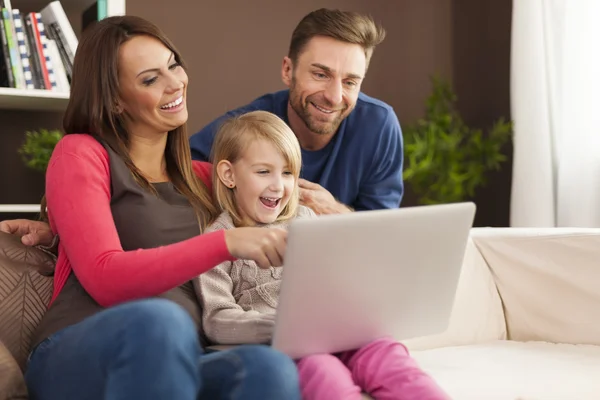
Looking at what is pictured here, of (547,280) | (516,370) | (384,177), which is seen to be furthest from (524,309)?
(384,177)

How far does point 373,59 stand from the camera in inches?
152

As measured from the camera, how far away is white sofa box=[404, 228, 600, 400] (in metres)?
1.86

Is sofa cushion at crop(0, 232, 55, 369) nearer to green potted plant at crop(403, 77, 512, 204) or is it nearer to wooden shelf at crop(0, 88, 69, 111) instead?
wooden shelf at crop(0, 88, 69, 111)

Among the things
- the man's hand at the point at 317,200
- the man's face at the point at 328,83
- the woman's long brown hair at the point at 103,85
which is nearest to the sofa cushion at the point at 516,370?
the man's hand at the point at 317,200

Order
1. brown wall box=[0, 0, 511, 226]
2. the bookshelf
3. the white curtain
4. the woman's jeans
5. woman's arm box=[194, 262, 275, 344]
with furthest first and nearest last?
brown wall box=[0, 0, 511, 226], the white curtain, the bookshelf, woman's arm box=[194, 262, 275, 344], the woman's jeans

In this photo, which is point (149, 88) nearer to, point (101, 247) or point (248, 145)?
point (248, 145)

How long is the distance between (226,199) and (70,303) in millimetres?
418

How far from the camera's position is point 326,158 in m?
2.34

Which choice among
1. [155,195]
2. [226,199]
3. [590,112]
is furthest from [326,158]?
[590,112]

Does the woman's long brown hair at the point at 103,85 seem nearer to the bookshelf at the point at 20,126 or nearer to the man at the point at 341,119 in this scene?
the man at the point at 341,119

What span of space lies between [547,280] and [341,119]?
2.30 feet

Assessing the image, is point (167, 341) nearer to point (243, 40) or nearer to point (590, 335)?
point (590, 335)

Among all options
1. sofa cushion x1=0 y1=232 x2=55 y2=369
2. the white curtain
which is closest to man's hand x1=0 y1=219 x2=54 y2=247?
sofa cushion x1=0 y1=232 x2=55 y2=369

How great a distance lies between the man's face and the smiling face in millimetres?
675
